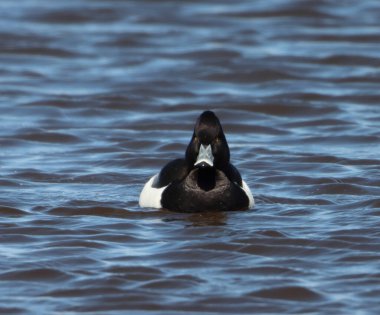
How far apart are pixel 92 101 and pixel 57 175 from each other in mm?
4026

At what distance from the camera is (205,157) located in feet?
37.7

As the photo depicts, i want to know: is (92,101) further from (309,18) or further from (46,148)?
(309,18)

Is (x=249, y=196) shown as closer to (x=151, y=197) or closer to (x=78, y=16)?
(x=151, y=197)

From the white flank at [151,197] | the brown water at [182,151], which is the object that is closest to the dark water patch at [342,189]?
the brown water at [182,151]

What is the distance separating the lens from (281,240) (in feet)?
35.7

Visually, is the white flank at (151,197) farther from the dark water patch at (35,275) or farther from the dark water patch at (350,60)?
the dark water patch at (350,60)

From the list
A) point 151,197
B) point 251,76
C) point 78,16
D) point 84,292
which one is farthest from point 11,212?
point 78,16

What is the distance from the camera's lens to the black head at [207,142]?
453 inches

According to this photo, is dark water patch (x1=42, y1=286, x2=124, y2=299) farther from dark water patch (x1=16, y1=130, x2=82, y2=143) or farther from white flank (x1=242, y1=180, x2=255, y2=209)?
dark water patch (x1=16, y1=130, x2=82, y2=143)

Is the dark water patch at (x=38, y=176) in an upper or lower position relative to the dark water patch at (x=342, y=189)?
upper

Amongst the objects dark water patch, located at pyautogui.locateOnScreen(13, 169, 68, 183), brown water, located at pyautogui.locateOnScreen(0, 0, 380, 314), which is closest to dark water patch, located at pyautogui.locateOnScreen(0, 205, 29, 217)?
brown water, located at pyautogui.locateOnScreen(0, 0, 380, 314)

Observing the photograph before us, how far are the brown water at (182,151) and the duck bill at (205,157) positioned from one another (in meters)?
0.56

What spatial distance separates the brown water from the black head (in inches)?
22.7

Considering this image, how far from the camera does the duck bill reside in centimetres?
1144
